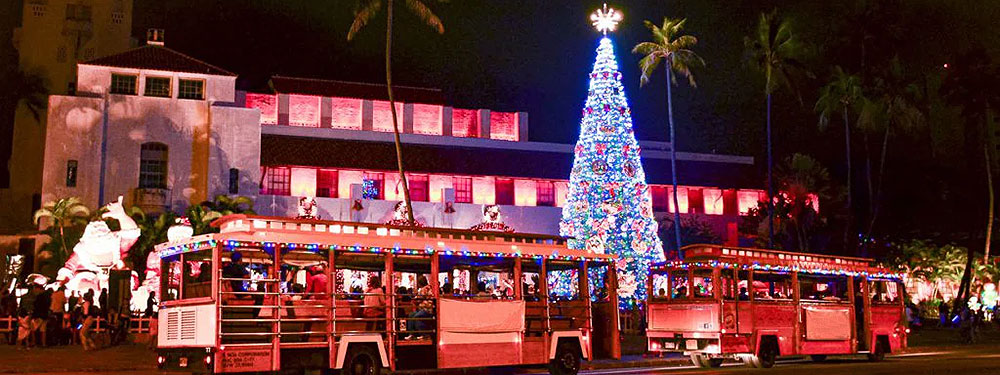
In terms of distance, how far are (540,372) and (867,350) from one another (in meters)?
8.78

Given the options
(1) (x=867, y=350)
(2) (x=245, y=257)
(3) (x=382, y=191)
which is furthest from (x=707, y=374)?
(3) (x=382, y=191)

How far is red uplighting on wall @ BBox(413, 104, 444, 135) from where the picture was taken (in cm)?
5603

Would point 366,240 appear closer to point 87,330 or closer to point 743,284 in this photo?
point 743,284

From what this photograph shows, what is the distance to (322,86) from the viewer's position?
181 feet

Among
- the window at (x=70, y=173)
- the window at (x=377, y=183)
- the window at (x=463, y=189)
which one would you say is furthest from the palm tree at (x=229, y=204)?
the window at (x=463, y=189)

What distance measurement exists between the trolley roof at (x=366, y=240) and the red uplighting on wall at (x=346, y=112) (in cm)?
3630

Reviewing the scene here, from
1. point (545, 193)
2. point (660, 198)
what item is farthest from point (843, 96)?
point (545, 193)

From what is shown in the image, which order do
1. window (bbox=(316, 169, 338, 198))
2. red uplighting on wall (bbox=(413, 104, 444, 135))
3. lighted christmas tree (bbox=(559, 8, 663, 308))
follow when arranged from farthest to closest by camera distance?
red uplighting on wall (bbox=(413, 104, 444, 135)), window (bbox=(316, 169, 338, 198)), lighted christmas tree (bbox=(559, 8, 663, 308))

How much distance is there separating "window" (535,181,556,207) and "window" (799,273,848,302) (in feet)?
96.9

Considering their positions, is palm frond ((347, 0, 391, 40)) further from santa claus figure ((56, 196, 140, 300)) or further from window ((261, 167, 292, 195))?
window ((261, 167, 292, 195))

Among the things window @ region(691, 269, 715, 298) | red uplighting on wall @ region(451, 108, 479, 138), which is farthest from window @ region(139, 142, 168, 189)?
window @ region(691, 269, 715, 298)

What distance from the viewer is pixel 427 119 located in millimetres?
56500

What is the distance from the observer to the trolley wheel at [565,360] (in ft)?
61.6

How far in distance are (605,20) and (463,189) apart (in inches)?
691
